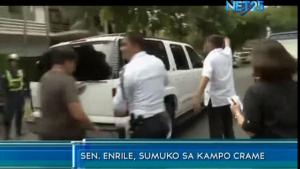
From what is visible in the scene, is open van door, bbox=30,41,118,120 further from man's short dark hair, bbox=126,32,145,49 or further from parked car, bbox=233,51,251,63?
parked car, bbox=233,51,251,63

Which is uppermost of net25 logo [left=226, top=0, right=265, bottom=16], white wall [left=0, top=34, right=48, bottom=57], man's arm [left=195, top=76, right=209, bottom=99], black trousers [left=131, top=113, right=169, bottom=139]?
net25 logo [left=226, top=0, right=265, bottom=16]

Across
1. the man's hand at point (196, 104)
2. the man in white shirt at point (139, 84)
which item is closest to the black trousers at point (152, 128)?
the man in white shirt at point (139, 84)

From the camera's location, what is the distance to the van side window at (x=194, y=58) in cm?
290

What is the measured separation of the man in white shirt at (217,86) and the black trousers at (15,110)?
1.25 meters

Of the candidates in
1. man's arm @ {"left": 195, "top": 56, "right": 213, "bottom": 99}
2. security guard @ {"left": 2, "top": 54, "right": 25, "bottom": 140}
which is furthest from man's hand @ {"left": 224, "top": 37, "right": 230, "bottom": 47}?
security guard @ {"left": 2, "top": 54, "right": 25, "bottom": 140}

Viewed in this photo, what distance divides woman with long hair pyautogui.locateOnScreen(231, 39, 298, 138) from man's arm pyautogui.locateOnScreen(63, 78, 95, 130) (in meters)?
1.07

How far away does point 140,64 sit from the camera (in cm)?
289

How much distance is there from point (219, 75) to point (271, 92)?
14.9 inches

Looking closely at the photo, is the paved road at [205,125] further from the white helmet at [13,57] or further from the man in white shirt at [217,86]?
the white helmet at [13,57]

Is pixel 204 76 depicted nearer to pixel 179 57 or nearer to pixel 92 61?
pixel 179 57

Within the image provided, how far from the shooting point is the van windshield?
288 cm

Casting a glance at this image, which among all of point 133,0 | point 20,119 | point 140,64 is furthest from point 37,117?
point 133,0

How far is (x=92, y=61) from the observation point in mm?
2898

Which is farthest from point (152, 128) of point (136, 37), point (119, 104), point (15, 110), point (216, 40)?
point (15, 110)
